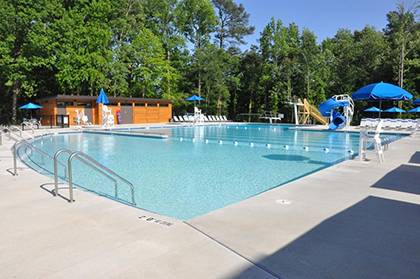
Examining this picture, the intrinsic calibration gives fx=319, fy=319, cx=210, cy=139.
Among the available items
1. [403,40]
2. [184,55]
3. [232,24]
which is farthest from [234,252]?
[232,24]

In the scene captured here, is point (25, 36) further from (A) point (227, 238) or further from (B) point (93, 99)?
(A) point (227, 238)

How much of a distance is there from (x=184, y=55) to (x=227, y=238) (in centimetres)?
3236

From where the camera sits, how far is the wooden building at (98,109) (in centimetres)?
2275

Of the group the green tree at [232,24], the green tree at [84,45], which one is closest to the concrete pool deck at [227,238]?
the green tree at [84,45]

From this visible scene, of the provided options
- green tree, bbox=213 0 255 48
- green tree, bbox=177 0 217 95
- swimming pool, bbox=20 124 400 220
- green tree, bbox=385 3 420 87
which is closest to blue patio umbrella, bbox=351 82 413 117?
swimming pool, bbox=20 124 400 220

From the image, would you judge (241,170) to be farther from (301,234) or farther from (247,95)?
(247,95)

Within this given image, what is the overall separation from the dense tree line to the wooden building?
226 centimetres

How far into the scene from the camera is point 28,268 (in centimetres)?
262

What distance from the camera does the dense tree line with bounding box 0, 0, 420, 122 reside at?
79.2 ft

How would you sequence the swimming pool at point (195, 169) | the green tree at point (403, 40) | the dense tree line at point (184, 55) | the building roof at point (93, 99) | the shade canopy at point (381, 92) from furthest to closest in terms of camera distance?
the dense tree line at point (184, 55) < the green tree at point (403, 40) < the building roof at point (93, 99) < the shade canopy at point (381, 92) < the swimming pool at point (195, 169)

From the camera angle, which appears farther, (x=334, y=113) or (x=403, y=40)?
(x=403, y=40)

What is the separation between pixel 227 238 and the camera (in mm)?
3174

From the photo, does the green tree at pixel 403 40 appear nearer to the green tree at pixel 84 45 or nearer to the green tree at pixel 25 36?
the green tree at pixel 84 45

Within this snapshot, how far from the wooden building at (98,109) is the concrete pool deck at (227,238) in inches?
766
